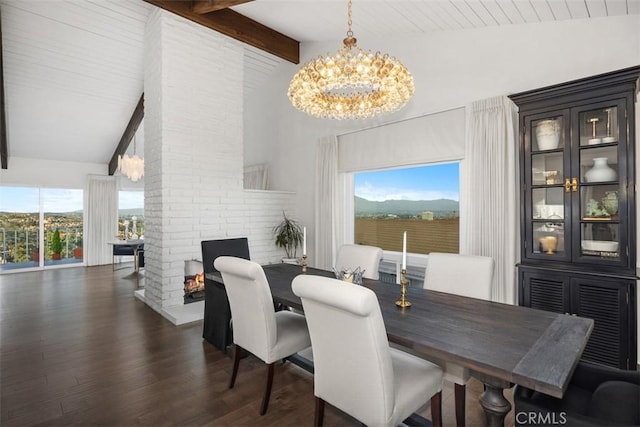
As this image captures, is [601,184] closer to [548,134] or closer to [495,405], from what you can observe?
[548,134]

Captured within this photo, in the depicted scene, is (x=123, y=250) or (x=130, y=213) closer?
(x=123, y=250)

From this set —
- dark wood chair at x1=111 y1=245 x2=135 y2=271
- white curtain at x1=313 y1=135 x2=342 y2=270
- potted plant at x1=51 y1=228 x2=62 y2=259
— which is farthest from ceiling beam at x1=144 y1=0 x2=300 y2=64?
potted plant at x1=51 y1=228 x2=62 y2=259

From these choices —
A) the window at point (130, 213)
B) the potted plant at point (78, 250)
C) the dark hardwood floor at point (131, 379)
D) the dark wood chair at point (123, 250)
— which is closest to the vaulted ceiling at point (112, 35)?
the window at point (130, 213)

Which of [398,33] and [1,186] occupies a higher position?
[398,33]

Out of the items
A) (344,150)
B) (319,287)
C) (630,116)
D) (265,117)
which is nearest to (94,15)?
(265,117)

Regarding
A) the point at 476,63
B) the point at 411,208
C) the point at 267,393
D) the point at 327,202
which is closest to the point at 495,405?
the point at 267,393

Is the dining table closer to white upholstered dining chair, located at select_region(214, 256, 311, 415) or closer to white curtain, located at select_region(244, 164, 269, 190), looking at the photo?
white upholstered dining chair, located at select_region(214, 256, 311, 415)

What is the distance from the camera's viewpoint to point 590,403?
137 centimetres

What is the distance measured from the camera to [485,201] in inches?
123

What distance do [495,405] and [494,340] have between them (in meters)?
0.26

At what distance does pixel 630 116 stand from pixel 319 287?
2.49 m

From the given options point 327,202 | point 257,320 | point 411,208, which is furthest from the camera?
point 327,202

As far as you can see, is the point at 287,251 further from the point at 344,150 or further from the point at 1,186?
the point at 1,186

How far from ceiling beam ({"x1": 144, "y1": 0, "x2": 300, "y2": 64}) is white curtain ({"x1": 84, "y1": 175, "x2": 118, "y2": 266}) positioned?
18.7ft
